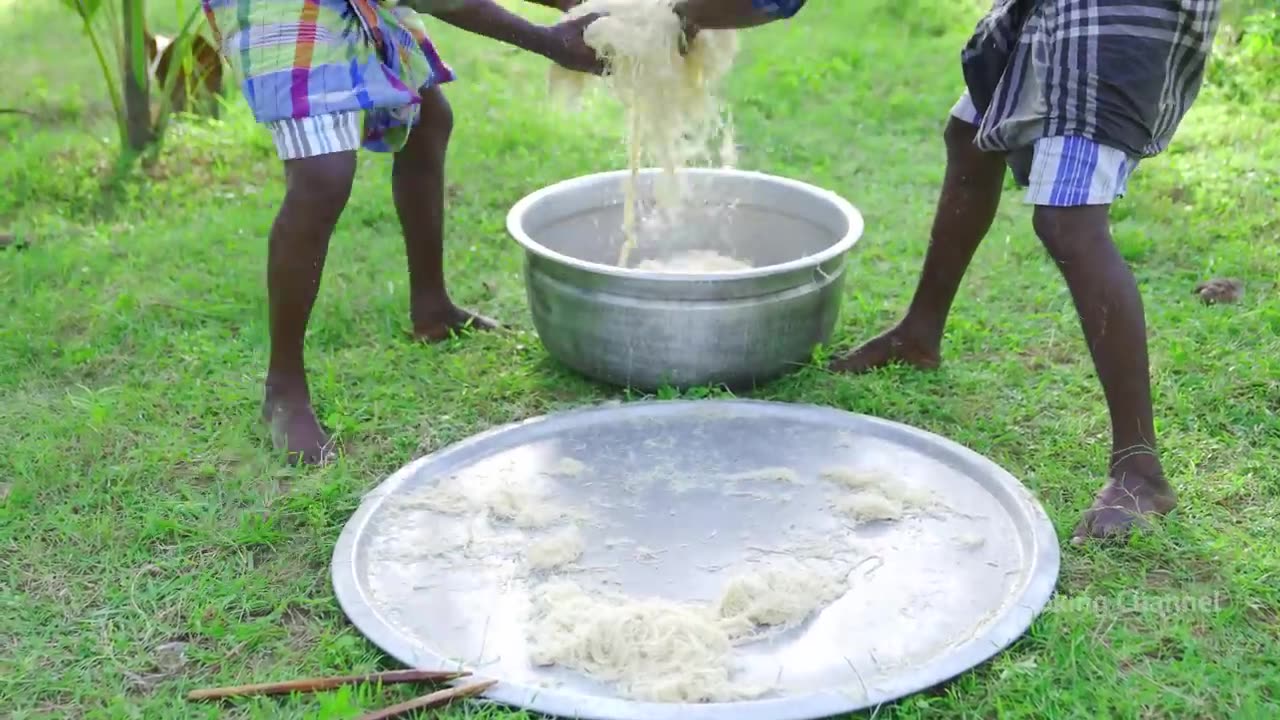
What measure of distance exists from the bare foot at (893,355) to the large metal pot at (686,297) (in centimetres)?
10

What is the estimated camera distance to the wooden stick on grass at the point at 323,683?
1.93m

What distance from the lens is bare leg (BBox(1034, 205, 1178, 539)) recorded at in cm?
226

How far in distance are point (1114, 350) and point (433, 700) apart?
1352 millimetres

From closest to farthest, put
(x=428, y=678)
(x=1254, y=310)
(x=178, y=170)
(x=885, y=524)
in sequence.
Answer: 1. (x=428, y=678)
2. (x=885, y=524)
3. (x=1254, y=310)
4. (x=178, y=170)

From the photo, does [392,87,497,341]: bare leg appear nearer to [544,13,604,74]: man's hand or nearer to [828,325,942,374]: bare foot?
[544,13,604,74]: man's hand

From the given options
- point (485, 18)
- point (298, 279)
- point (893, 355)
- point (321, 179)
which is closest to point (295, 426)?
point (298, 279)

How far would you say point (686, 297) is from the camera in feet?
8.92

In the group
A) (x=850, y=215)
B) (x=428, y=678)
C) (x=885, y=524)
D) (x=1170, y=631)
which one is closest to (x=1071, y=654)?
(x=1170, y=631)

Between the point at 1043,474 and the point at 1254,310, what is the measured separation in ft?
3.51

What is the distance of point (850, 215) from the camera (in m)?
2.97

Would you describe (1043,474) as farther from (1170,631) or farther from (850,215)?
(850,215)

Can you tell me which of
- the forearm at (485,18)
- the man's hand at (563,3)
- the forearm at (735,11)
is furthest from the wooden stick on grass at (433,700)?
the man's hand at (563,3)

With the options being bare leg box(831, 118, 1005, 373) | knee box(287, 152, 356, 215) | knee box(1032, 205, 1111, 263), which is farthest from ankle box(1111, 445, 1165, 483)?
knee box(287, 152, 356, 215)

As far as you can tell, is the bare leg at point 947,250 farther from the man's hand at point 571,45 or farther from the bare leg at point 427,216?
the bare leg at point 427,216
